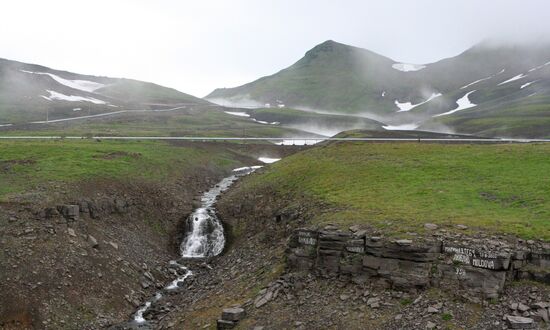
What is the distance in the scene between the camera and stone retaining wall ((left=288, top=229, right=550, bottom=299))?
2634 centimetres

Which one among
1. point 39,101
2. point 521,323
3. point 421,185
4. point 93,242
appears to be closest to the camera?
point 521,323

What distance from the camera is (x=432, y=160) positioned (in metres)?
52.5

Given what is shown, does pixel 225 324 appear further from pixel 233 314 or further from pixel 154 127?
pixel 154 127

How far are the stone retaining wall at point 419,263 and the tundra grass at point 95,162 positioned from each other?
28.5 m

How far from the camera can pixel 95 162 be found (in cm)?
5819

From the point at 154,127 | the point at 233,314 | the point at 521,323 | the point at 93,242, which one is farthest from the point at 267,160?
the point at 521,323

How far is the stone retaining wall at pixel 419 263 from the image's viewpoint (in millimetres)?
26344

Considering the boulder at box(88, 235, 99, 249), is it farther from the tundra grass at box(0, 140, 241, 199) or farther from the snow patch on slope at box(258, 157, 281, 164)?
the snow patch on slope at box(258, 157, 281, 164)

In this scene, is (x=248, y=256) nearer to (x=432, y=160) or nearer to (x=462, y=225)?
(x=462, y=225)

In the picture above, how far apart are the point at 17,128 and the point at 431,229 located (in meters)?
108

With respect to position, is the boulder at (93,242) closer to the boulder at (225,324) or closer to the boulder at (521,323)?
the boulder at (225,324)

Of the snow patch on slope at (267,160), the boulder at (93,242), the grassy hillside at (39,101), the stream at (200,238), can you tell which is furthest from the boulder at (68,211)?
the grassy hillside at (39,101)

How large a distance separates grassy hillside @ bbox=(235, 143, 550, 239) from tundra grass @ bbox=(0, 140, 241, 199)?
1236 cm

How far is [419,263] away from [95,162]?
4239 cm
